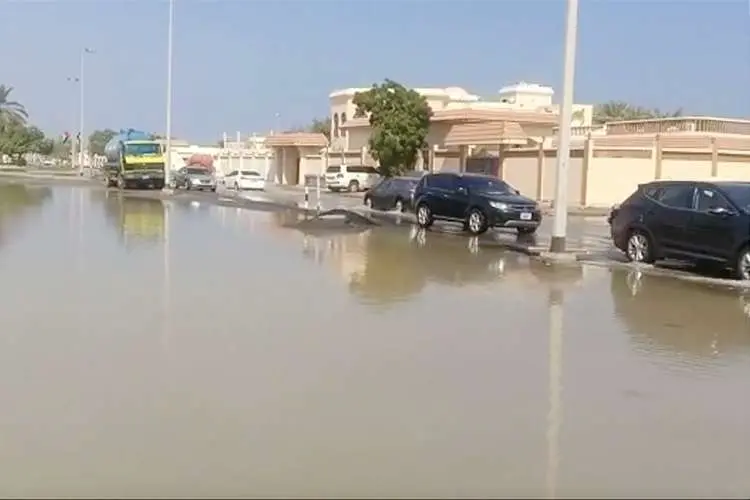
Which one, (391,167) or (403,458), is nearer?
(403,458)

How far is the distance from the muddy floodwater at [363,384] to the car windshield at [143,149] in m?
37.1

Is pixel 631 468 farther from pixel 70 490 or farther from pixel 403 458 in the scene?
pixel 70 490

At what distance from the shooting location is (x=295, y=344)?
926 cm

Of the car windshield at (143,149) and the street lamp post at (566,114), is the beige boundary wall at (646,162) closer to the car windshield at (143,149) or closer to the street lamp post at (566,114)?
the street lamp post at (566,114)

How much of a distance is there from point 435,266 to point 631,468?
11.5m

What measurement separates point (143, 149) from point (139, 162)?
2.84 feet

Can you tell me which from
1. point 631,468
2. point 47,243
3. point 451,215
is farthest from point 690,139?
point 631,468

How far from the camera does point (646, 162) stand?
40.8 metres

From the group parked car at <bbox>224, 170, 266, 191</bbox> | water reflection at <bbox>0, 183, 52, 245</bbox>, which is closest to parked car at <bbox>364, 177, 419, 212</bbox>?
water reflection at <bbox>0, 183, 52, 245</bbox>

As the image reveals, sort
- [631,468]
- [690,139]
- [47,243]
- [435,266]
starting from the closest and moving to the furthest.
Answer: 1. [631,468]
2. [435,266]
3. [47,243]
4. [690,139]

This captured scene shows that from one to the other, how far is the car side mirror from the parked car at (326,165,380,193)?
4286 centimetres

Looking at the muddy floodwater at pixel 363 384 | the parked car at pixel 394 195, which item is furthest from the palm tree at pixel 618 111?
the muddy floodwater at pixel 363 384

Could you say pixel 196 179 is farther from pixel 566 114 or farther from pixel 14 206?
pixel 566 114

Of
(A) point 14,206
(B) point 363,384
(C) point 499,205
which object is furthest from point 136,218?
(B) point 363,384
